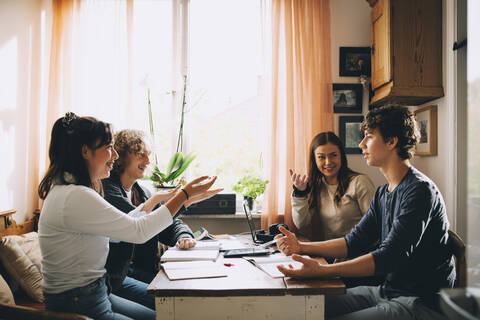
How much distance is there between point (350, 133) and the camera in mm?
2836

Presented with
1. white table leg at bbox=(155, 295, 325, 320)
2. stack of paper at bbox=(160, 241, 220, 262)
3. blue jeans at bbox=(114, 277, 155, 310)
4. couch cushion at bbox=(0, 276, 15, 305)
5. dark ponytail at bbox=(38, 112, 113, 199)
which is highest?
dark ponytail at bbox=(38, 112, 113, 199)

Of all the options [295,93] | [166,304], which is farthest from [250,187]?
[166,304]

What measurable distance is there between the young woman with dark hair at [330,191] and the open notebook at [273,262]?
70 centimetres

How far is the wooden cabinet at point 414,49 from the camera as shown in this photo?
7.56ft

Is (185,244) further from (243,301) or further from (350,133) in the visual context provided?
(350,133)

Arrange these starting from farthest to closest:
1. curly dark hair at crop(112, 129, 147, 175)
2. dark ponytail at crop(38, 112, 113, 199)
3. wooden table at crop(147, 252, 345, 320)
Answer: curly dark hair at crop(112, 129, 147, 175) → dark ponytail at crop(38, 112, 113, 199) → wooden table at crop(147, 252, 345, 320)

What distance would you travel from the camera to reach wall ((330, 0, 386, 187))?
2850mm

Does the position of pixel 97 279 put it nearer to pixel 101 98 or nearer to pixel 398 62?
pixel 101 98

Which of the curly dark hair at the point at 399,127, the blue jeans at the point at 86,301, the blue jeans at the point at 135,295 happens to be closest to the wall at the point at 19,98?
the blue jeans at the point at 135,295

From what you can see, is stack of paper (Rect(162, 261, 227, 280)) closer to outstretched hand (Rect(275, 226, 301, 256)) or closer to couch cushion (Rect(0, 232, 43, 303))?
outstretched hand (Rect(275, 226, 301, 256))

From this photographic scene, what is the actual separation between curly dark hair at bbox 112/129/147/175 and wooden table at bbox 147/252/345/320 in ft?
3.19

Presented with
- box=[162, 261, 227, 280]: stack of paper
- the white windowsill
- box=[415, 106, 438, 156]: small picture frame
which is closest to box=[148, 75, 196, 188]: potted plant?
the white windowsill

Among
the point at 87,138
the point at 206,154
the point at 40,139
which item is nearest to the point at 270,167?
the point at 206,154

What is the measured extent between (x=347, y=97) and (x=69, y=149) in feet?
7.37
